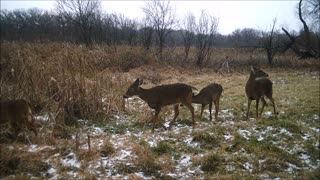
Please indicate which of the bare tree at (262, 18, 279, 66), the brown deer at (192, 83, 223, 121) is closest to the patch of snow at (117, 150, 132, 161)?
the brown deer at (192, 83, 223, 121)

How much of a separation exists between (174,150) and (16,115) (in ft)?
9.45

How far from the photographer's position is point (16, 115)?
5805 millimetres

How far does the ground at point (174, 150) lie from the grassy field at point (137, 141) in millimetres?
16

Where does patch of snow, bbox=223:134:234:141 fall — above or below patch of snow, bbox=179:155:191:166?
above

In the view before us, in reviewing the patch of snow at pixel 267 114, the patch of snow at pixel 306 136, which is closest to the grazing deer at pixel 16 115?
the patch of snow at pixel 306 136

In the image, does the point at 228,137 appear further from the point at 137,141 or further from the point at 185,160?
the point at 137,141

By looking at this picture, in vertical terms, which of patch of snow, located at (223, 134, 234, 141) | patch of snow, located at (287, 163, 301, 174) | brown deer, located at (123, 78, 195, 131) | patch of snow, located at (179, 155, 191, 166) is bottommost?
patch of snow, located at (287, 163, 301, 174)

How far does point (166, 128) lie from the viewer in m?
8.54

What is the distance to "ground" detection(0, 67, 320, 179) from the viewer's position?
5.52 metres

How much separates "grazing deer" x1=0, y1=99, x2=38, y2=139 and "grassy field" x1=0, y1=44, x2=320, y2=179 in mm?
241

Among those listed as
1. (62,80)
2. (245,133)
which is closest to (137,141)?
(245,133)

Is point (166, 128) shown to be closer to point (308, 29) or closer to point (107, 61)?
point (107, 61)

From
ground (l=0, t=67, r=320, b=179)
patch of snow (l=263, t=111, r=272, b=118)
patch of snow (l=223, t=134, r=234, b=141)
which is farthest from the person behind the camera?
patch of snow (l=263, t=111, r=272, b=118)

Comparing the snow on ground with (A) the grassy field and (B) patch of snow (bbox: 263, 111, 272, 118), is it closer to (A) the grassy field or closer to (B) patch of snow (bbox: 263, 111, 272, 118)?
(A) the grassy field
